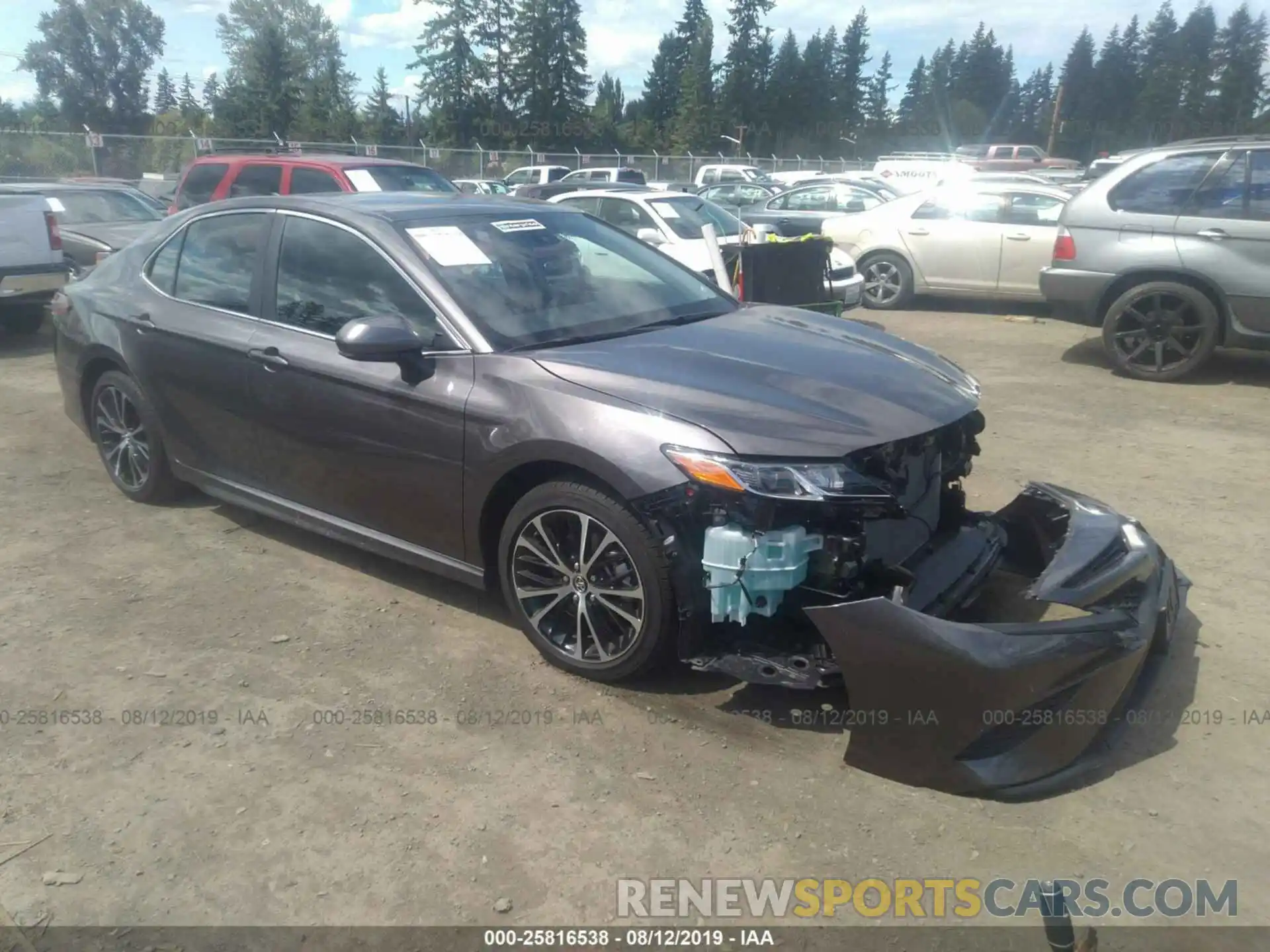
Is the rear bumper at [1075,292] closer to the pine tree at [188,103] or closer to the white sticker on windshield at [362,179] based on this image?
the white sticker on windshield at [362,179]

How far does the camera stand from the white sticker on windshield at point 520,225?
14.3 ft

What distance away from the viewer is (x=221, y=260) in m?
4.79

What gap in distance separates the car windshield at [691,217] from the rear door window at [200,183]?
15.7ft

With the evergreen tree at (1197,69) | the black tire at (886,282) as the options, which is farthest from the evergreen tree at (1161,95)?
the black tire at (886,282)

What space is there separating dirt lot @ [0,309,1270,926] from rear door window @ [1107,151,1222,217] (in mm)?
4055

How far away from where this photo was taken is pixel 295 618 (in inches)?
167

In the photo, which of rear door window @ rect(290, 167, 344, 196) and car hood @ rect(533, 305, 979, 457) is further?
rear door window @ rect(290, 167, 344, 196)

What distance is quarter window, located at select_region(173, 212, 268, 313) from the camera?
4605mm

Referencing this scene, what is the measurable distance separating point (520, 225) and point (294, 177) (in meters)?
6.59

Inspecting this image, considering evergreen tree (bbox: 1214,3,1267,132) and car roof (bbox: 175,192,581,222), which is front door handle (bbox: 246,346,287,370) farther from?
evergreen tree (bbox: 1214,3,1267,132)

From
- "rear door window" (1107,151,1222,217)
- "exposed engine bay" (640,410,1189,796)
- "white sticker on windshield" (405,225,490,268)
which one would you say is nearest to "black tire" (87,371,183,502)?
"white sticker on windshield" (405,225,490,268)

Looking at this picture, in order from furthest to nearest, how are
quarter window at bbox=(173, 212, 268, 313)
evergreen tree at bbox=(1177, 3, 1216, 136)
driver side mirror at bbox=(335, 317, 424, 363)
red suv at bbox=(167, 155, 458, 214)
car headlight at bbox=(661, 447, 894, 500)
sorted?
evergreen tree at bbox=(1177, 3, 1216, 136) < red suv at bbox=(167, 155, 458, 214) < quarter window at bbox=(173, 212, 268, 313) < driver side mirror at bbox=(335, 317, 424, 363) < car headlight at bbox=(661, 447, 894, 500)

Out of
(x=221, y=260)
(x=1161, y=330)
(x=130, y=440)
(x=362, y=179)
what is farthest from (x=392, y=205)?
(x=1161, y=330)

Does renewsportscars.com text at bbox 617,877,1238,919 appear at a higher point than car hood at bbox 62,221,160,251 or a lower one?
lower
